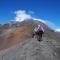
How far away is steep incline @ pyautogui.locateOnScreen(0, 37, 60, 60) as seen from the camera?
870 inches

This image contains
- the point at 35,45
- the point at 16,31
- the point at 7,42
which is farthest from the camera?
the point at 16,31

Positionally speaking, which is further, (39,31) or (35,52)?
(39,31)

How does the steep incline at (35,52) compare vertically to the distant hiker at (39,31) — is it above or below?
below

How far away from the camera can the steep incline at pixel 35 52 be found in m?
22.1

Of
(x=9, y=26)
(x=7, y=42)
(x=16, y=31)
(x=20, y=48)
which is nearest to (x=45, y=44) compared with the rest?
(x=20, y=48)

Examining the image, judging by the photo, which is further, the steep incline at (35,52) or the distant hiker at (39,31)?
the distant hiker at (39,31)

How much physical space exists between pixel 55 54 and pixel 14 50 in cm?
477

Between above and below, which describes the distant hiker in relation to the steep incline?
above

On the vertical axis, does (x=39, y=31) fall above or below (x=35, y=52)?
above

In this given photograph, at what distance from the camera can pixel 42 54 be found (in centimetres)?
2238

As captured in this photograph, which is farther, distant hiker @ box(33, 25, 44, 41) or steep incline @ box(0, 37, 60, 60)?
distant hiker @ box(33, 25, 44, 41)

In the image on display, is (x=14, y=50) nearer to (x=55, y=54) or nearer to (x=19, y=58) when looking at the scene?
(x=19, y=58)

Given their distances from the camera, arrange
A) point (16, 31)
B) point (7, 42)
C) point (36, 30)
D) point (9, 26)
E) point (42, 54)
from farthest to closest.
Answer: point (9, 26)
point (16, 31)
point (7, 42)
point (36, 30)
point (42, 54)

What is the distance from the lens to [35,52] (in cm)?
2289
